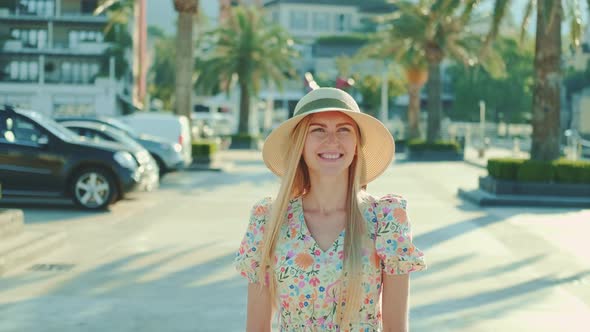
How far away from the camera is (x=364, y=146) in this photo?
12.6ft

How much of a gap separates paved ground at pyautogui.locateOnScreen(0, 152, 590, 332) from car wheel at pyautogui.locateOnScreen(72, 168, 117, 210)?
0.30 m

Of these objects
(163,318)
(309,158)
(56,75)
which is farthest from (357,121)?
(56,75)

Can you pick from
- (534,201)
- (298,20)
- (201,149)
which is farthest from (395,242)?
(298,20)

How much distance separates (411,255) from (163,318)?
4.85 meters

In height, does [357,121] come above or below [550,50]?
below

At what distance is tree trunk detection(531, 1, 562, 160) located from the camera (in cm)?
2038

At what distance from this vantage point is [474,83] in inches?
3593

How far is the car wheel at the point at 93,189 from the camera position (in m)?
16.7

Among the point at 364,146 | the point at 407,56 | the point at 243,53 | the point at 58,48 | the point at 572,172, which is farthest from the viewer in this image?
the point at 58,48

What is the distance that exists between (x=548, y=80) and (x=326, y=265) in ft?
59.2

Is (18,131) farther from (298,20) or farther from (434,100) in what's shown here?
(298,20)

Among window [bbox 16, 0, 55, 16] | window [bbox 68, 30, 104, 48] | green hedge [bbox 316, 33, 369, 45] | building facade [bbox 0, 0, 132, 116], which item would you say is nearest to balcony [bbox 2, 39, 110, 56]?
building facade [bbox 0, 0, 132, 116]

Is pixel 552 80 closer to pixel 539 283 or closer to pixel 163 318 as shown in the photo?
pixel 539 283

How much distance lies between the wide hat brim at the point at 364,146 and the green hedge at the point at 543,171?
16.7m
